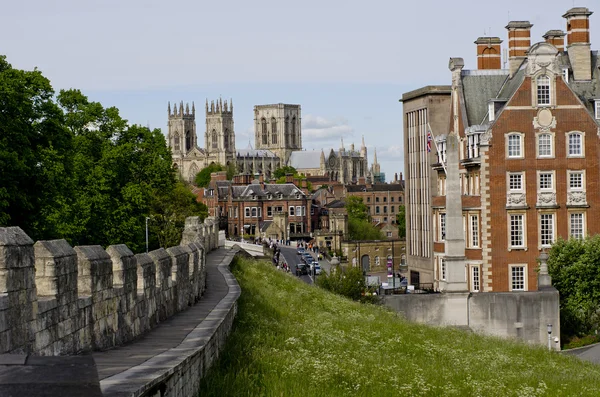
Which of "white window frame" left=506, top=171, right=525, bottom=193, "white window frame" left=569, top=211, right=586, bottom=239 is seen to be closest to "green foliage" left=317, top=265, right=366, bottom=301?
"white window frame" left=506, top=171, right=525, bottom=193

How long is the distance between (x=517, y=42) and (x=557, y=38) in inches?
92.4

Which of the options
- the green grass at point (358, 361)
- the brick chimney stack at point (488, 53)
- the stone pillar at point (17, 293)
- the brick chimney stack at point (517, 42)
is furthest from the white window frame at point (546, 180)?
the stone pillar at point (17, 293)

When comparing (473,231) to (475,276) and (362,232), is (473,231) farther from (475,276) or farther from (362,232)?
(362,232)

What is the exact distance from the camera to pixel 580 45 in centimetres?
6950

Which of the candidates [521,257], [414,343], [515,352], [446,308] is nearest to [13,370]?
[414,343]

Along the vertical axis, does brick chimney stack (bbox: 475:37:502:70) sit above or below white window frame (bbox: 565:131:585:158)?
above

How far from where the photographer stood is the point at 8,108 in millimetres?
50094

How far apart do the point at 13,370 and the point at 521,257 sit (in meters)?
60.8

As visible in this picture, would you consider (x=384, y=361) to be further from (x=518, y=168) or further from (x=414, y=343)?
(x=518, y=168)

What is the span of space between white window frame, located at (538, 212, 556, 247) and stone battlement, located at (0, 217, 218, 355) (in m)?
45.7

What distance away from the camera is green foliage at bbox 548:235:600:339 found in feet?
187

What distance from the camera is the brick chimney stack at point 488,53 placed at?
252 ft

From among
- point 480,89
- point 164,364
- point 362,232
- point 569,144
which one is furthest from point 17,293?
point 362,232

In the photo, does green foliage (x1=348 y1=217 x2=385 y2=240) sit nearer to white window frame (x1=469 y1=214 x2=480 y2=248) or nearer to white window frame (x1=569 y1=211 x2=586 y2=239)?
white window frame (x1=469 y1=214 x2=480 y2=248)
